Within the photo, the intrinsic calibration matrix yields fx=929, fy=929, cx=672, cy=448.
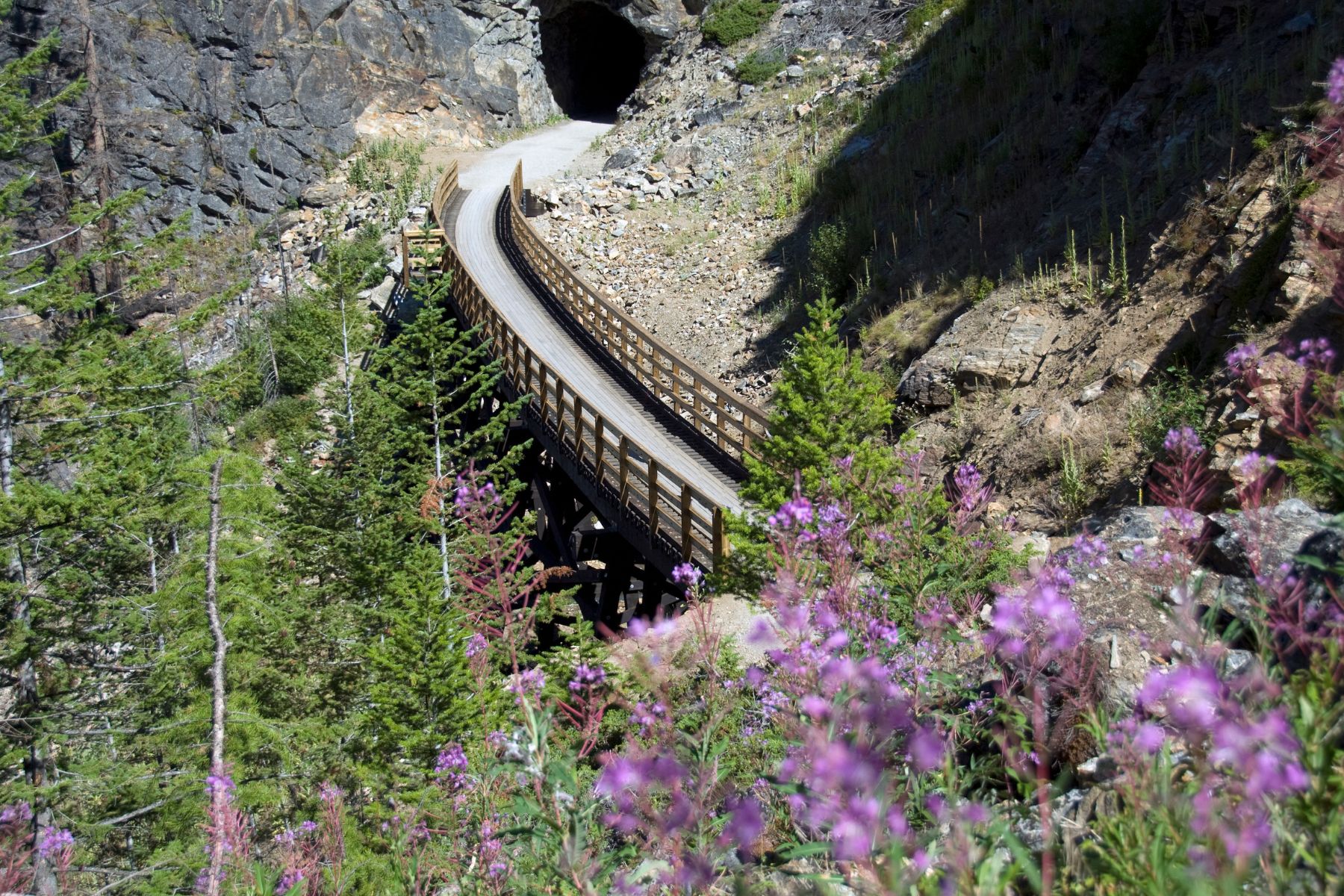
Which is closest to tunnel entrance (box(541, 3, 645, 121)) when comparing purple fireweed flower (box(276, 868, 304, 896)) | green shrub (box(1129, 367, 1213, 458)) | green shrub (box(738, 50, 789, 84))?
green shrub (box(738, 50, 789, 84))

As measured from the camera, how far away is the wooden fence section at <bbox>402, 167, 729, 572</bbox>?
11.3m

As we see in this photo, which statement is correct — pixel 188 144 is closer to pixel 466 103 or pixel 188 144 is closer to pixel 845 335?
pixel 466 103

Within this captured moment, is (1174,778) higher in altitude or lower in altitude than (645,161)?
higher

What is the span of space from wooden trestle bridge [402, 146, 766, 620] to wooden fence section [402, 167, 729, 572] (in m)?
0.02

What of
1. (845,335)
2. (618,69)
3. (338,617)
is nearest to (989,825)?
(338,617)

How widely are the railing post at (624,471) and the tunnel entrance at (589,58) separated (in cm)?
4086

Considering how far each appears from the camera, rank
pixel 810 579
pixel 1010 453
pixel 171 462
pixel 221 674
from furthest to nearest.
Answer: pixel 171 462, pixel 1010 453, pixel 221 674, pixel 810 579

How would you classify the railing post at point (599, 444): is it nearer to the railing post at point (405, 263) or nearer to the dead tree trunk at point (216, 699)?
the dead tree trunk at point (216, 699)

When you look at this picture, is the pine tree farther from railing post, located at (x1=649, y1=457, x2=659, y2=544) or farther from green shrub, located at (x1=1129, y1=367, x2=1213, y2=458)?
green shrub, located at (x1=1129, y1=367, x2=1213, y2=458)

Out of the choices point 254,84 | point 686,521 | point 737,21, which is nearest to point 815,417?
point 686,521

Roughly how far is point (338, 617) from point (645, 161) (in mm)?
24195

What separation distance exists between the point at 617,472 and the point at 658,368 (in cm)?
419

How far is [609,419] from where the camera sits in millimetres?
16016

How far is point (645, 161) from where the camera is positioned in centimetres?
3347
